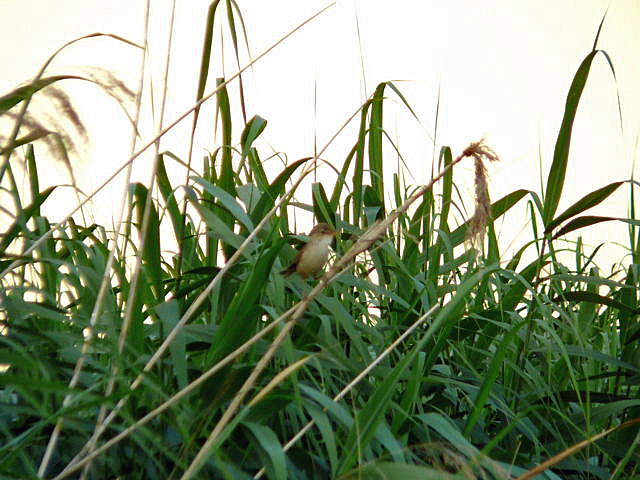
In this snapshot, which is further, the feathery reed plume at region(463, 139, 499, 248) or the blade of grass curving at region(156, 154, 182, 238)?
the blade of grass curving at region(156, 154, 182, 238)

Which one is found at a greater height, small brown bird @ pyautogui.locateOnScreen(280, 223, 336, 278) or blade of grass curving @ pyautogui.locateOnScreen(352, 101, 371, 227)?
blade of grass curving @ pyautogui.locateOnScreen(352, 101, 371, 227)

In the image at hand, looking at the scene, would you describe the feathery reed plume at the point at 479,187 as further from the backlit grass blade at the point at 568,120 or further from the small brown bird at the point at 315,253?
the backlit grass blade at the point at 568,120

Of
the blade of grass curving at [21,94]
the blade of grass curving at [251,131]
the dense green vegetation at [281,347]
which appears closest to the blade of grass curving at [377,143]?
the dense green vegetation at [281,347]

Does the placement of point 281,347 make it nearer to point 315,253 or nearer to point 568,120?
point 315,253

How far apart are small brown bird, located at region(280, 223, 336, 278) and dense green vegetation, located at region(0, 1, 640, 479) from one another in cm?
5

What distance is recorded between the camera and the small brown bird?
106 centimetres

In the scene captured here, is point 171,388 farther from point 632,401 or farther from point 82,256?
point 632,401

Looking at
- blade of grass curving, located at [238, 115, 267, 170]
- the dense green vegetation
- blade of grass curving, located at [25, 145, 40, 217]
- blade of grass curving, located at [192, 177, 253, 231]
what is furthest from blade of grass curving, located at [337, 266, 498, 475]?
blade of grass curving, located at [25, 145, 40, 217]

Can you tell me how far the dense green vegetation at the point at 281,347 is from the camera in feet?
2.77

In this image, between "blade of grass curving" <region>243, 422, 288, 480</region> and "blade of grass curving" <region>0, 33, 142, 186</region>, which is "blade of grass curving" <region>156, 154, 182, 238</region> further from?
"blade of grass curving" <region>243, 422, 288, 480</region>

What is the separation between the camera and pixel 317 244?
3.47ft

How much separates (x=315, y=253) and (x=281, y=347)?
14cm

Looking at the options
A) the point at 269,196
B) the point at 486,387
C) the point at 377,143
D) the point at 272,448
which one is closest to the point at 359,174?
the point at 377,143

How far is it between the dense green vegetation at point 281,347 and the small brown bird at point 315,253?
48 mm
